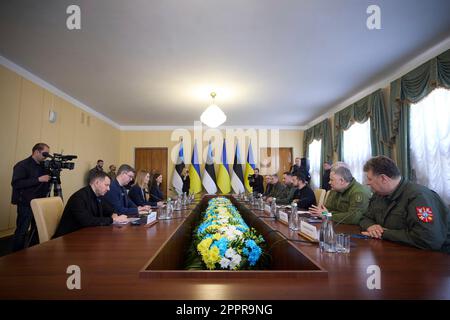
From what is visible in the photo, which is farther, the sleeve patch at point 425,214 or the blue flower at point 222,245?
the sleeve patch at point 425,214

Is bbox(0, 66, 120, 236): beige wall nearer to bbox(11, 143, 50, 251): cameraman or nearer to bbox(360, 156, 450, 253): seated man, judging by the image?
bbox(11, 143, 50, 251): cameraman

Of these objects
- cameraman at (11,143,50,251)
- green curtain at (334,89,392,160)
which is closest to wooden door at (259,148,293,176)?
green curtain at (334,89,392,160)

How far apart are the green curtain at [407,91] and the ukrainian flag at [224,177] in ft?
15.0

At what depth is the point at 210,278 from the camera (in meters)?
0.89

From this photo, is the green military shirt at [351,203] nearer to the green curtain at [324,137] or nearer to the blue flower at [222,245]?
the blue flower at [222,245]

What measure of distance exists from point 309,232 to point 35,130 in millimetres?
4653

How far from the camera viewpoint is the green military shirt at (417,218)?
4.27ft

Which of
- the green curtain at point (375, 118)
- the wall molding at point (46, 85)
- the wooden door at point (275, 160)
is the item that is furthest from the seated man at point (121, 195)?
the wooden door at point (275, 160)

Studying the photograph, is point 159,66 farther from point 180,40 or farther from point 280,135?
point 280,135

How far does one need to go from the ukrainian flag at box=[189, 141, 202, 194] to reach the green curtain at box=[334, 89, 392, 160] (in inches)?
164

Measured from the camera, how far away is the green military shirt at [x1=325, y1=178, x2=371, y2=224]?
6.81ft

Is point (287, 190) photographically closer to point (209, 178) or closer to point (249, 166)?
point (249, 166)

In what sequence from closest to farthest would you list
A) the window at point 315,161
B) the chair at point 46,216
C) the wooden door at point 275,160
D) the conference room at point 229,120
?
the conference room at point 229,120, the chair at point 46,216, the window at point 315,161, the wooden door at point 275,160

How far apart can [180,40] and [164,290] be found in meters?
2.85
